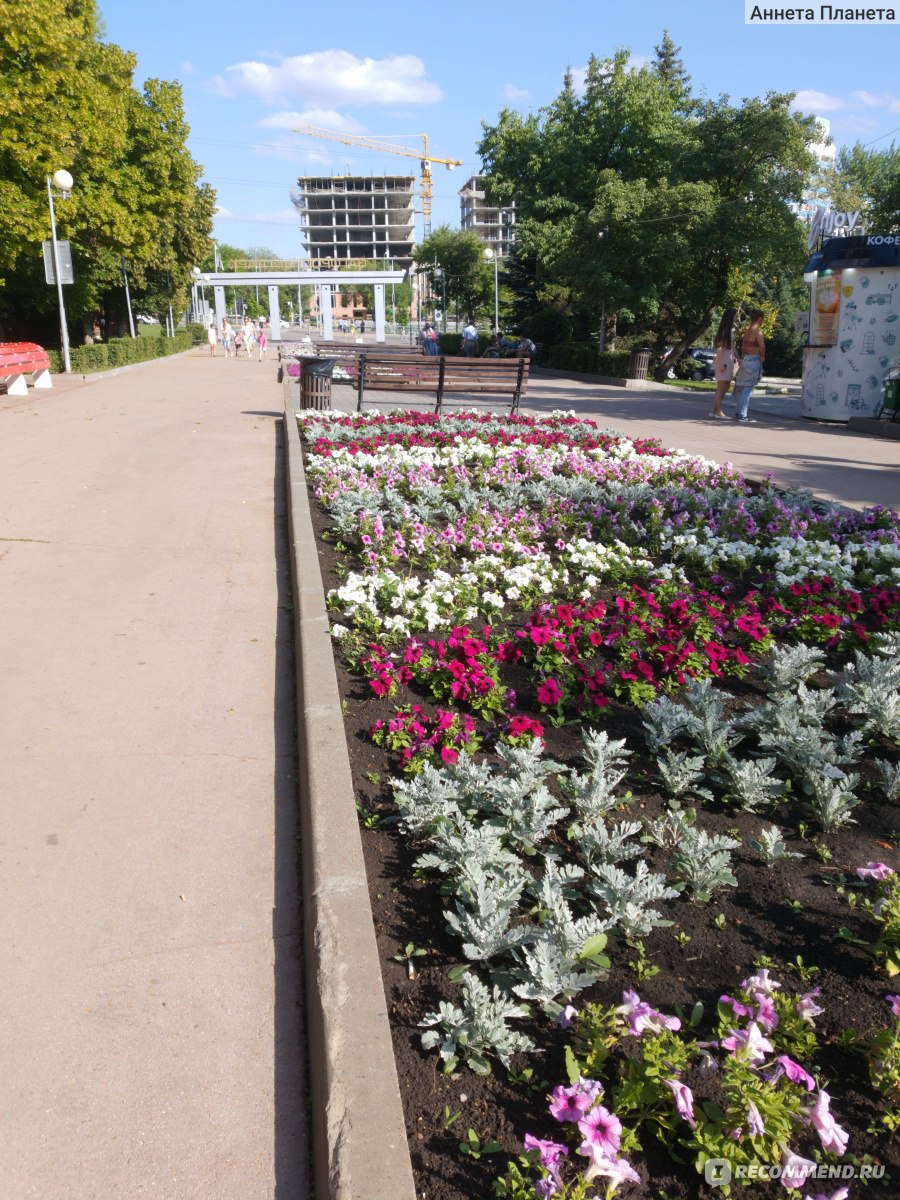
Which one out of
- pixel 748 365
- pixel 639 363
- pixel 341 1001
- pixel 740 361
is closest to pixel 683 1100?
pixel 341 1001

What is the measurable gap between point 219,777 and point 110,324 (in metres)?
46.8

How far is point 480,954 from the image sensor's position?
2.45 metres

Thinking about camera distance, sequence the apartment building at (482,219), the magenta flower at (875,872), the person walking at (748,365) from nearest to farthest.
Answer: the magenta flower at (875,872), the person walking at (748,365), the apartment building at (482,219)

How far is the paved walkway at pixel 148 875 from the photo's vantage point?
2188 millimetres

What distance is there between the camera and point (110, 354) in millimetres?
30328

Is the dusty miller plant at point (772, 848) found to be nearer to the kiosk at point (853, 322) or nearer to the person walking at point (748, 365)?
the person walking at point (748, 365)

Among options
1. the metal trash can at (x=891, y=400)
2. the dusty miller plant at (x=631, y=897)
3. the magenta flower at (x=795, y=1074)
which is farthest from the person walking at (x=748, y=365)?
the magenta flower at (x=795, y=1074)

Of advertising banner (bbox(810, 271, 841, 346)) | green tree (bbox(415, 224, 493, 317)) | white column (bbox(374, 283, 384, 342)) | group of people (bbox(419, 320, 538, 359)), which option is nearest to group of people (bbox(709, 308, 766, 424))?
advertising banner (bbox(810, 271, 841, 346))

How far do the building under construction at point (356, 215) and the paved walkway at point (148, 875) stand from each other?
16382 cm

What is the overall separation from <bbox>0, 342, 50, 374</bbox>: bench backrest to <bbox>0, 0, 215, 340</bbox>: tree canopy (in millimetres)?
3216

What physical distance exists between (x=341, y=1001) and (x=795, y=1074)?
109 centimetres

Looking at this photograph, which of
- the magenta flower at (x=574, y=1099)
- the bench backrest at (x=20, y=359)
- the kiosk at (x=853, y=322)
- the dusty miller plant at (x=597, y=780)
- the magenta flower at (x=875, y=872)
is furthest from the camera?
the bench backrest at (x=20, y=359)

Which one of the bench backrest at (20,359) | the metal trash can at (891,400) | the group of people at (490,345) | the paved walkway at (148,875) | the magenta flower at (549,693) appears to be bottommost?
the paved walkway at (148,875)

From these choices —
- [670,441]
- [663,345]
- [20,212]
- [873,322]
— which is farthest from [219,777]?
[663,345]
